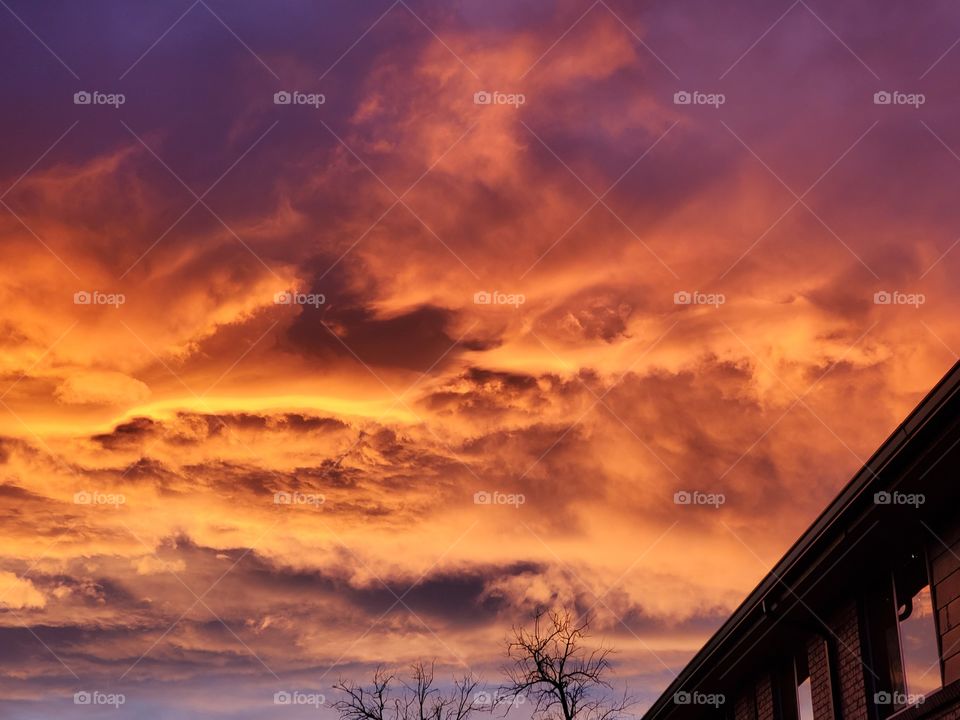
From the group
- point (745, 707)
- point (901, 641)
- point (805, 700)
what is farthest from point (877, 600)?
point (745, 707)

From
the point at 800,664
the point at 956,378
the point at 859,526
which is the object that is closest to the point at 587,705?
the point at 800,664

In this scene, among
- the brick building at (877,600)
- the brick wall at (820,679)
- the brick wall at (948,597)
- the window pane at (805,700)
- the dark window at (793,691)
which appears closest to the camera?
the brick building at (877,600)

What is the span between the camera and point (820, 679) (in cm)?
1602

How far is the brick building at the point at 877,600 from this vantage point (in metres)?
11.5

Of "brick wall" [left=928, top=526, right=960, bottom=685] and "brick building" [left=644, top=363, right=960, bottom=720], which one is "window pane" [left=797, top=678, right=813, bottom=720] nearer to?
"brick building" [left=644, top=363, right=960, bottom=720]

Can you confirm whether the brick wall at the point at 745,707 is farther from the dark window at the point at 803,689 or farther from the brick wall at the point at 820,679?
the brick wall at the point at 820,679

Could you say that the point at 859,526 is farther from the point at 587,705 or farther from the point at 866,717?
the point at 587,705

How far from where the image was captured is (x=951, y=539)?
12.3 meters

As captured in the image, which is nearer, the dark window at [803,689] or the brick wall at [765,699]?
the dark window at [803,689]

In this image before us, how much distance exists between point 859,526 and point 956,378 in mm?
3481

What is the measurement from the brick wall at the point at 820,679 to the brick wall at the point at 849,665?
35 centimetres

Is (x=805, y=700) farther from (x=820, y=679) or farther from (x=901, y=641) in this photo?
(x=901, y=641)

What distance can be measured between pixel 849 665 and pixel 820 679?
1.24m

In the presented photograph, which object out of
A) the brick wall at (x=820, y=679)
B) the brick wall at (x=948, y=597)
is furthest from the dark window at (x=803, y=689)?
the brick wall at (x=948, y=597)
